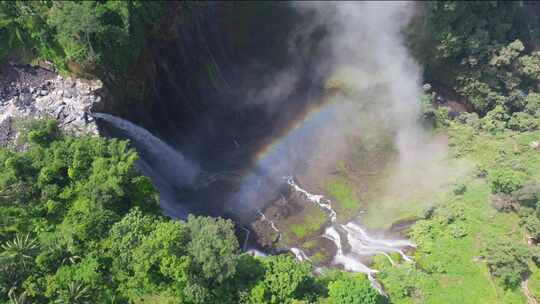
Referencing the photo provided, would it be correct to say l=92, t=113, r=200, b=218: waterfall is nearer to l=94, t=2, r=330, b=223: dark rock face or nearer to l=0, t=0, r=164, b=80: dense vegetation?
l=94, t=2, r=330, b=223: dark rock face

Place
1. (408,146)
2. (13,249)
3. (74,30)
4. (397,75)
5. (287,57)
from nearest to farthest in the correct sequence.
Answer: (13,249) → (74,30) → (408,146) → (397,75) → (287,57)

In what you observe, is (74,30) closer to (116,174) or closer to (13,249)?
(116,174)

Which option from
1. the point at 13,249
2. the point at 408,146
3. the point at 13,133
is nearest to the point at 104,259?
the point at 13,249

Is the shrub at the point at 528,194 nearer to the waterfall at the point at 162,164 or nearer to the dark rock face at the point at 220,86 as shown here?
the dark rock face at the point at 220,86

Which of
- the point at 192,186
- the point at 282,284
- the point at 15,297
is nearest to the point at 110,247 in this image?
the point at 15,297

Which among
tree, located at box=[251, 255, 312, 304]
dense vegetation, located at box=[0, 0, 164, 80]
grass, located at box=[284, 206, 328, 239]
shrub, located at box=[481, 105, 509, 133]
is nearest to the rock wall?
dense vegetation, located at box=[0, 0, 164, 80]

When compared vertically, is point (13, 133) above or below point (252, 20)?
below

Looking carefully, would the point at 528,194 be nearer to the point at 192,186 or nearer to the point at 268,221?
the point at 268,221
